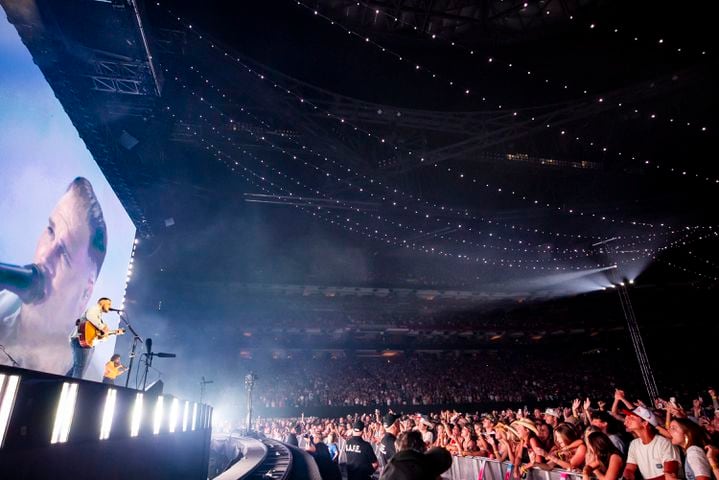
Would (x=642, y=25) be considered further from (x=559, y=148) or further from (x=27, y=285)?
(x=27, y=285)

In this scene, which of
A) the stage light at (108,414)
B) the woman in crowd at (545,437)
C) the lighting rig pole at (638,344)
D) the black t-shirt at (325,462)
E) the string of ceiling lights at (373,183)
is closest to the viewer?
the stage light at (108,414)

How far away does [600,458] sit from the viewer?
3.37m

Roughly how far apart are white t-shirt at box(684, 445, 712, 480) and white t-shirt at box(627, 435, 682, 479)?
0.13 metres

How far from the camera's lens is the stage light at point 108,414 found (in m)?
2.98

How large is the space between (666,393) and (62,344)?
83.0 ft

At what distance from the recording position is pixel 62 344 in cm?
615

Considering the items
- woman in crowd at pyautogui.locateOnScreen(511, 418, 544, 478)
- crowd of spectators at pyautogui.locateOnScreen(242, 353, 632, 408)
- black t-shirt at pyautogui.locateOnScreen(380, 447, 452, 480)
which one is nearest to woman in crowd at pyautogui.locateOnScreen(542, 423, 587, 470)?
woman in crowd at pyautogui.locateOnScreen(511, 418, 544, 478)

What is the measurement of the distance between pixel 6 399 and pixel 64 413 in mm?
611

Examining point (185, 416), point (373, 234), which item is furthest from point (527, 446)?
point (373, 234)

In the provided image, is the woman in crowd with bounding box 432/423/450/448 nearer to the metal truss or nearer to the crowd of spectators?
the metal truss

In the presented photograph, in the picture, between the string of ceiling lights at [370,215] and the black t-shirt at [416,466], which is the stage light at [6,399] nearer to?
the black t-shirt at [416,466]

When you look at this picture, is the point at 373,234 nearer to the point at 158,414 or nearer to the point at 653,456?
the point at 158,414

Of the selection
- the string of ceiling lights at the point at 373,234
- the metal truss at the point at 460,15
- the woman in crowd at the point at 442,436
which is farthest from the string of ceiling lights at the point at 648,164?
the woman in crowd at the point at 442,436

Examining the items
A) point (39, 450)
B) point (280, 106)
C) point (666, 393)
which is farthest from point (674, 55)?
point (666, 393)
